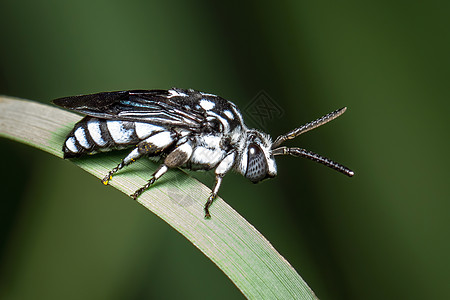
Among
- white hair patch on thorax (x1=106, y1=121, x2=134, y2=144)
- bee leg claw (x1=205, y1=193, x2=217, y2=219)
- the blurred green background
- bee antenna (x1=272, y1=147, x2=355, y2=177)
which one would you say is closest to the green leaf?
bee leg claw (x1=205, y1=193, x2=217, y2=219)

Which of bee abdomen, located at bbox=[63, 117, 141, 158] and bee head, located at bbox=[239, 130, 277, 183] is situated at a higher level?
bee head, located at bbox=[239, 130, 277, 183]

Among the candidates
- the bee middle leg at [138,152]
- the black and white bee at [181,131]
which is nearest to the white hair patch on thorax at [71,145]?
the black and white bee at [181,131]

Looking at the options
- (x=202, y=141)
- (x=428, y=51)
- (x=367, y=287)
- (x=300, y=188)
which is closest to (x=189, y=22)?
(x=202, y=141)

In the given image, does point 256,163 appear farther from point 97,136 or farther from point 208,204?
point 97,136

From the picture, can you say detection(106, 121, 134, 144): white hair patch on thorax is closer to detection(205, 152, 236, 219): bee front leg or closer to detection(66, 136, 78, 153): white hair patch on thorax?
detection(66, 136, 78, 153): white hair patch on thorax

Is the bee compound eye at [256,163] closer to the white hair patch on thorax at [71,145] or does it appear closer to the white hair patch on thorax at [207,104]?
the white hair patch on thorax at [207,104]

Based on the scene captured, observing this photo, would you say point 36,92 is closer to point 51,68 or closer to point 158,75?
point 51,68

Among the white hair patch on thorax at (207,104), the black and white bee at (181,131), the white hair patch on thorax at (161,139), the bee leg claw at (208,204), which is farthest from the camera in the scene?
the white hair patch on thorax at (207,104)
